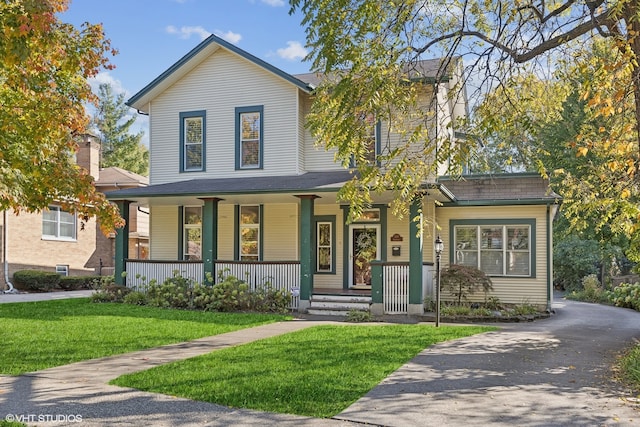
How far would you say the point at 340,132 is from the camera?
309 inches

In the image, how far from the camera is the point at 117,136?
48.0 meters

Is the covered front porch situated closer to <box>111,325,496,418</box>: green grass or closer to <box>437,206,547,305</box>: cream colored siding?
<box>437,206,547,305</box>: cream colored siding

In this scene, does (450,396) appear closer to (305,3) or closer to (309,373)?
(309,373)

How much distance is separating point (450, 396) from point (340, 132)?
3.86 metres

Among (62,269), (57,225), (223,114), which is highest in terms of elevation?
(223,114)

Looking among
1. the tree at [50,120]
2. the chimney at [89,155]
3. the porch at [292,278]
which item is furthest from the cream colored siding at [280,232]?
the chimney at [89,155]

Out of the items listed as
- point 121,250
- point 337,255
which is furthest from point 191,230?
point 337,255

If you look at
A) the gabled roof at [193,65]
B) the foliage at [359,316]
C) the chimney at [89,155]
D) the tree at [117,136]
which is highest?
the tree at [117,136]

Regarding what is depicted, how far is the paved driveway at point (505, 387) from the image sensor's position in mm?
5383

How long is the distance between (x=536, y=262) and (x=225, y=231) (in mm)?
9427

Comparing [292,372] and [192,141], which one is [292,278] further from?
[292,372]

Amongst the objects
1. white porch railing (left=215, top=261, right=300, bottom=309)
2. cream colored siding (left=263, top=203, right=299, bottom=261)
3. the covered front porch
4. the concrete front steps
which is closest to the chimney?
the covered front porch

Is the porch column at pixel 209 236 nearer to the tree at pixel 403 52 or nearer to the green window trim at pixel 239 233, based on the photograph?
the green window trim at pixel 239 233

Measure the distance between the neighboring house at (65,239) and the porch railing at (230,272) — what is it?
4.13 meters
